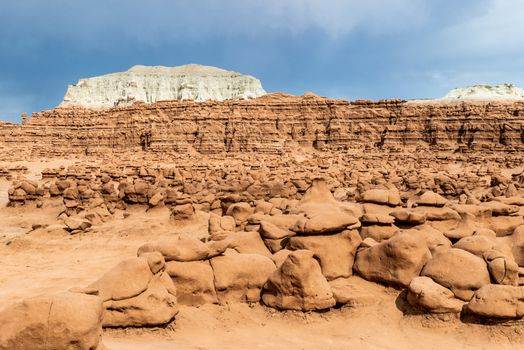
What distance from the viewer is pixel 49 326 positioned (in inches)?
146

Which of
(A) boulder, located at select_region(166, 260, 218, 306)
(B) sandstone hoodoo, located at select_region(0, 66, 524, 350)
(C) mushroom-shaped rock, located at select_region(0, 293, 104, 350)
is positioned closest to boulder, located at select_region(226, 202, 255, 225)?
(B) sandstone hoodoo, located at select_region(0, 66, 524, 350)

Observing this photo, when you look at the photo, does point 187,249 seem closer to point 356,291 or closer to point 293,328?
point 293,328

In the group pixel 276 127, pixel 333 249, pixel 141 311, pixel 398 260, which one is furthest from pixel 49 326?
pixel 276 127

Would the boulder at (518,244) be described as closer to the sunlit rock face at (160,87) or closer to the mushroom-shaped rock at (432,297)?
the mushroom-shaped rock at (432,297)

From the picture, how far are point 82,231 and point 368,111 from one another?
44.1 metres

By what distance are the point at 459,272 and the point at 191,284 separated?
3.63m

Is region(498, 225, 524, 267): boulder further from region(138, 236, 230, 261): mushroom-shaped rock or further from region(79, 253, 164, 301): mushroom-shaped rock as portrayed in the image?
region(79, 253, 164, 301): mushroom-shaped rock

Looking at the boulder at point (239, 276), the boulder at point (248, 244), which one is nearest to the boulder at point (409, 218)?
the boulder at point (248, 244)

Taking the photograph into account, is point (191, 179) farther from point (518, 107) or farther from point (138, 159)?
point (518, 107)

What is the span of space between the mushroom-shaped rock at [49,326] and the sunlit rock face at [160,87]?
257 ft

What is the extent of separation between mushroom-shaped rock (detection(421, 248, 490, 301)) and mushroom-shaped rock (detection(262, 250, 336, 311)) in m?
1.48

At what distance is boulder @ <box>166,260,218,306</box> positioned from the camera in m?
6.00

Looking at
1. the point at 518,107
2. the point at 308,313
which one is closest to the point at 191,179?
the point at 308,313

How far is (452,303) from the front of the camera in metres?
5.61
